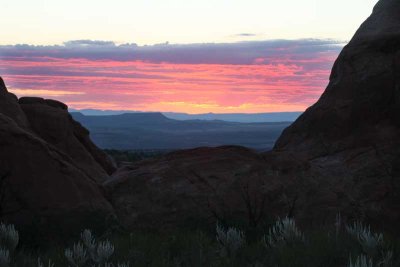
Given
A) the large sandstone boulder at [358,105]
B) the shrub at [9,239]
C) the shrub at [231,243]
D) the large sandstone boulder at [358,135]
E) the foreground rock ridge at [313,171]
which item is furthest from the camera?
the large sandstone boulder at [358,105]

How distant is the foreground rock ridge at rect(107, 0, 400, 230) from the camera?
13.2 metres

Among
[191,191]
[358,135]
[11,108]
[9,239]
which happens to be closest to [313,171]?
[358,135]

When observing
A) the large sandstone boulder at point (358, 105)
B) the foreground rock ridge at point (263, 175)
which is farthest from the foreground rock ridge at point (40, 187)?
the large sandstone boulder at point (358, 105)

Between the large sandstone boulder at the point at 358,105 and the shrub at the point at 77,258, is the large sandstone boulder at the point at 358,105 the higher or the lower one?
the higher one

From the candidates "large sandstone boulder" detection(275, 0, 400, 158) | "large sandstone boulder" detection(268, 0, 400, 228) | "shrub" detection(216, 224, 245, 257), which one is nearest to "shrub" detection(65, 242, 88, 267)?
"shrub" detection(216, 224, 245, 257)

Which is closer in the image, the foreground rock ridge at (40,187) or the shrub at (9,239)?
the shrub at (9,239)

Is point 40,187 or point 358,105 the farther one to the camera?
point 358,105

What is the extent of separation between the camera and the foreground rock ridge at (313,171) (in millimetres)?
13242

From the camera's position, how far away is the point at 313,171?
1450 centimetres

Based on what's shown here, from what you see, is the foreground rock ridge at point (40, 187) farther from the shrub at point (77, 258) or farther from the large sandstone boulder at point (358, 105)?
the large sandstone boulder at point (358, 105)

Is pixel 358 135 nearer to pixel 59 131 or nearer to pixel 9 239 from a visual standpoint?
pixel 59 131

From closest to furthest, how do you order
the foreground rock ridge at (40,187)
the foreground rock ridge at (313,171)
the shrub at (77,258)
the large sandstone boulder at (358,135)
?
1. the shrub at (77,258)
2. the foreground rock ridge at (40,187)
3. the foreground rock ridge at (313,171)
4. the large sandstone boulder at (358,135)

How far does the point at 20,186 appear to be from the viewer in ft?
40.5

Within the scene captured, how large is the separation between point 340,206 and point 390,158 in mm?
2324
